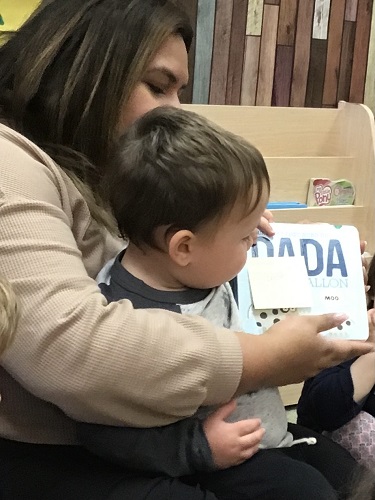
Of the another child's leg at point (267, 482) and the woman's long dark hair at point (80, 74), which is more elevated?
the woman's long dark hair at point (80, 74)

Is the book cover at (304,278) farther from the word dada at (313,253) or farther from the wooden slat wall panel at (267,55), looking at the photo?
the wooden slat wall panel at (267,55)

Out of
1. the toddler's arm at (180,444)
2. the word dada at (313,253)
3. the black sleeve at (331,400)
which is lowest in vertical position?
the black sleeve at (331,400)

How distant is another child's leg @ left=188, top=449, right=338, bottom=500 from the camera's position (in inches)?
32.7

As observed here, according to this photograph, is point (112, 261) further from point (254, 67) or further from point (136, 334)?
point (254, 67)

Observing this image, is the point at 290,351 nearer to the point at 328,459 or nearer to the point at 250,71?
the point at 328,459

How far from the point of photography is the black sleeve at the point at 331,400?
1.15 m

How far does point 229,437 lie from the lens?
82 cm

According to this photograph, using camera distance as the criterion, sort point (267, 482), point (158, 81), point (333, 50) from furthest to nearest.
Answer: point (333, 50)
point (158, 81)
point (267, 482)

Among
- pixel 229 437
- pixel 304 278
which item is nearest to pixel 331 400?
pixel 304 278

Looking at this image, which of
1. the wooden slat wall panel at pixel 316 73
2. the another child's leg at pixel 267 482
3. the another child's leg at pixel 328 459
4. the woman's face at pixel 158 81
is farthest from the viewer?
the wooden slat wall panel at pixel 316 73

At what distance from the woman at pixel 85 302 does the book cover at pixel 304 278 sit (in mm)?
64

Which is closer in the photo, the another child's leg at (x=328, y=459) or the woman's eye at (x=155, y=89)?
the another child's leg at (x=328, y=459)

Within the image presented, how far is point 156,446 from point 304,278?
345 millimetres

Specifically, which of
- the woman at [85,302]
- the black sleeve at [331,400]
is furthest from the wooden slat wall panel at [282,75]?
the black sleeve at [331,400]
